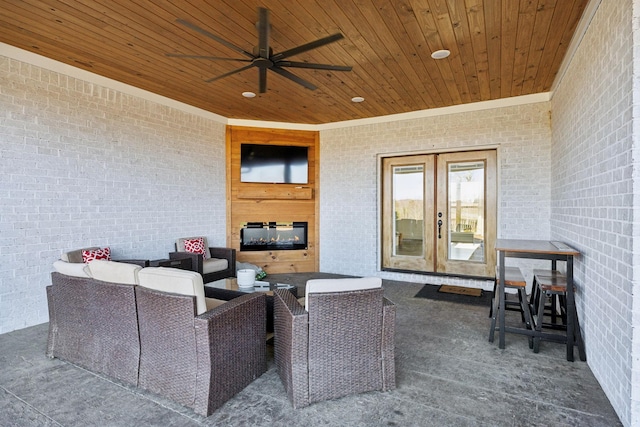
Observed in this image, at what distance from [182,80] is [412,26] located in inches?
114

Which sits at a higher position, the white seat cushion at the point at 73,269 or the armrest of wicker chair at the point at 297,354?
the white seat cushion at the point at 73,269

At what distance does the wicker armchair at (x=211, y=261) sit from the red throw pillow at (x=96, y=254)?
0.95 m

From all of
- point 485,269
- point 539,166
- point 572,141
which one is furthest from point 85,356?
point 539,166

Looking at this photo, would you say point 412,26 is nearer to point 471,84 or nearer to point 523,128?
point 471,84

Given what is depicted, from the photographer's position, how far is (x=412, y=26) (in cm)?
299

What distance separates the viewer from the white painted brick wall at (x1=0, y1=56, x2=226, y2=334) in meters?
3.41

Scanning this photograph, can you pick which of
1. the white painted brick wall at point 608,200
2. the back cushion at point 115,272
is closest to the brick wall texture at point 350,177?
the white painted brick wall at point 608,200

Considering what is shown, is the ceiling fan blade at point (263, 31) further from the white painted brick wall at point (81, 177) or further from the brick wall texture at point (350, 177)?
the white painted brick wall at point (81, 177)

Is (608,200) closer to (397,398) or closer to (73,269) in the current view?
(397,398)

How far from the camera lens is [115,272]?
2.39 meters

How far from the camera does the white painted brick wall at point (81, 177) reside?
3.41m

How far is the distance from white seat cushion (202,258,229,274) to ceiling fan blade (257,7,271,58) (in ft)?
10.1

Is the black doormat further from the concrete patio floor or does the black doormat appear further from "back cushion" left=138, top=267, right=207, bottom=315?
"back cushion" left=138, top=267, right=207, bottom=315

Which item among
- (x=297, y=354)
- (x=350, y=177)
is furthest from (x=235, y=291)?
(x=350, y=177)
